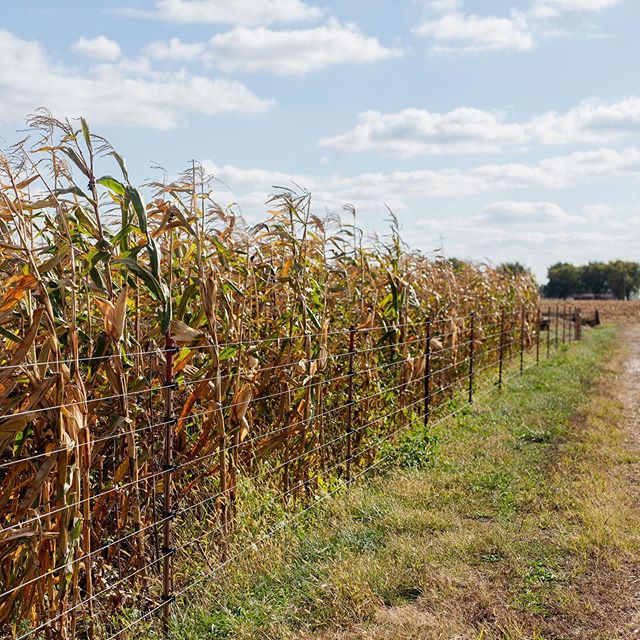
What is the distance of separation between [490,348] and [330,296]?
8.06 m

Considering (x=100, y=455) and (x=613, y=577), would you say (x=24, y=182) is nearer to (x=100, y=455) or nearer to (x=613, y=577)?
(x=100, y=455)

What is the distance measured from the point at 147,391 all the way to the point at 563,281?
101m

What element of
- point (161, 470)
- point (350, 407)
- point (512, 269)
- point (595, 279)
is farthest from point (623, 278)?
point (161, 470)

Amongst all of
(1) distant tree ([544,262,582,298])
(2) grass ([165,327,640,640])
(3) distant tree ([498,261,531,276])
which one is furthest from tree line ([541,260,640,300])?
(2) grass ([165,327,640,640])

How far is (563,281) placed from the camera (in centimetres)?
10012

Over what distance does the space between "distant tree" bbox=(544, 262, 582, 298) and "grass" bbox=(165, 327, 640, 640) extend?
92727 mm

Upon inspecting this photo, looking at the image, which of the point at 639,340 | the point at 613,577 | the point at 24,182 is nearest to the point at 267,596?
the point at 613,577

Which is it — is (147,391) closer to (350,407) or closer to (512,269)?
(350,407)

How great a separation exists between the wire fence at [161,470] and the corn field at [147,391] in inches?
0.6

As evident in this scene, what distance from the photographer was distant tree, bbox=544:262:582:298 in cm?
9719

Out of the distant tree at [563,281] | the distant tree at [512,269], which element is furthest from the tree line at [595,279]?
the distant tree at [512,269]

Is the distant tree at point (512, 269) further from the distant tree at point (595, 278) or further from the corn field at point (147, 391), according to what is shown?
the distant tree at point (595, 278)

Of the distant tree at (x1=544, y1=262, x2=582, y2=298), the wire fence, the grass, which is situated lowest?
the grass

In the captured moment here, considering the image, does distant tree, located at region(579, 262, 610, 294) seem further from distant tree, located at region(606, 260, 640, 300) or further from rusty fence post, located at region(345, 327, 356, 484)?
rusty fence post, located at region(345, 327, 356, 484)
